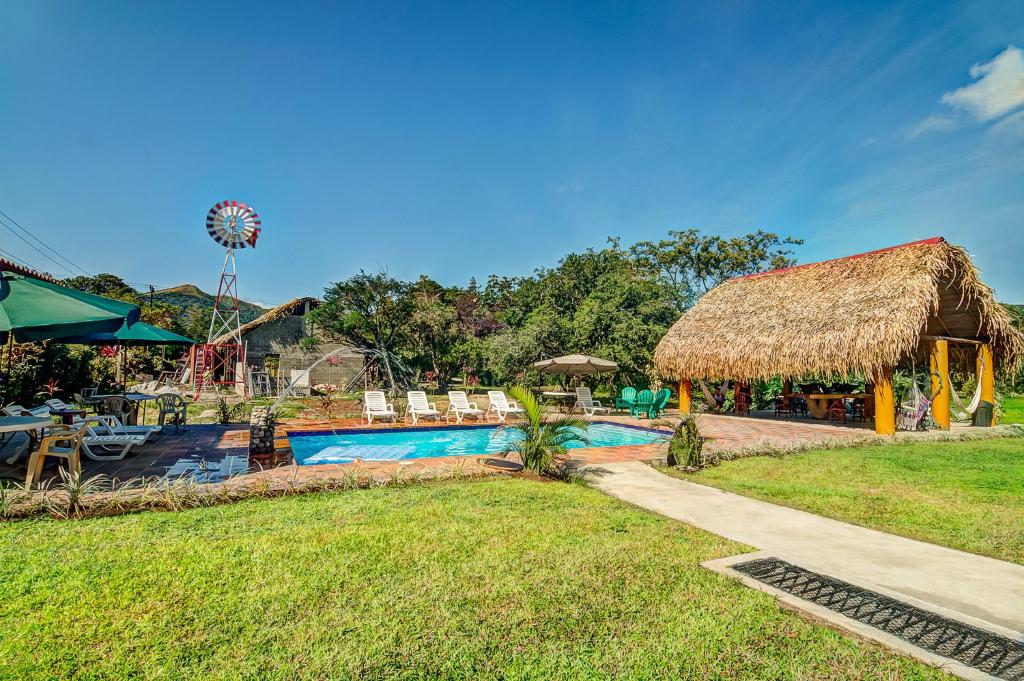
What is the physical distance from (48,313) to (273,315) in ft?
79.1

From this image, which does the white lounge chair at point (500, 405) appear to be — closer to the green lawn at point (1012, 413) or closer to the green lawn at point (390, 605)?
the green lawn at point (390, 605)

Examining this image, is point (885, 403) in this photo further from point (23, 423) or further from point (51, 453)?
point (23, 423)

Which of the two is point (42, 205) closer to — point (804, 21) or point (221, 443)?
point (221, 443)

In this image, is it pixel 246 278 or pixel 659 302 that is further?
pixel 246 278

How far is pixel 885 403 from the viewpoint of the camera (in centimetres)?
1166

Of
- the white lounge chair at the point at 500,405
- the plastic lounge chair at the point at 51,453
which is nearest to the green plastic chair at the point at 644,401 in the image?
the white lounge chair at the point at 500,405

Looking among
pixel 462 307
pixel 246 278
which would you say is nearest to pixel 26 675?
pixel 246 278

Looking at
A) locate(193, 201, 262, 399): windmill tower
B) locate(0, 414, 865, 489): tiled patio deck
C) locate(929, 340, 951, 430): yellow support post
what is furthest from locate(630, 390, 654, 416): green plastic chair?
locate(193, 201, 262, 399): windmill tower

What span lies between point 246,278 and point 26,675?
84.8 feet

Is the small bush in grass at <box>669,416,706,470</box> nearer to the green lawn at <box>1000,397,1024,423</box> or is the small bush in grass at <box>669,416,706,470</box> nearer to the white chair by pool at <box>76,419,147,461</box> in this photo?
the white chair by pool at <box>76,419,147,461</box>

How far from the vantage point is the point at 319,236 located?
77.5 feet

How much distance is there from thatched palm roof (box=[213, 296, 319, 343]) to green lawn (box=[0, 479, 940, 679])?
81.1 feet

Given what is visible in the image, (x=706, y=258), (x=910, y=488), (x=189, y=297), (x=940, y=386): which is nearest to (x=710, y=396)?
(x=940, y=386)

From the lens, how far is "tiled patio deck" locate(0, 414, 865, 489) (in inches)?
258
